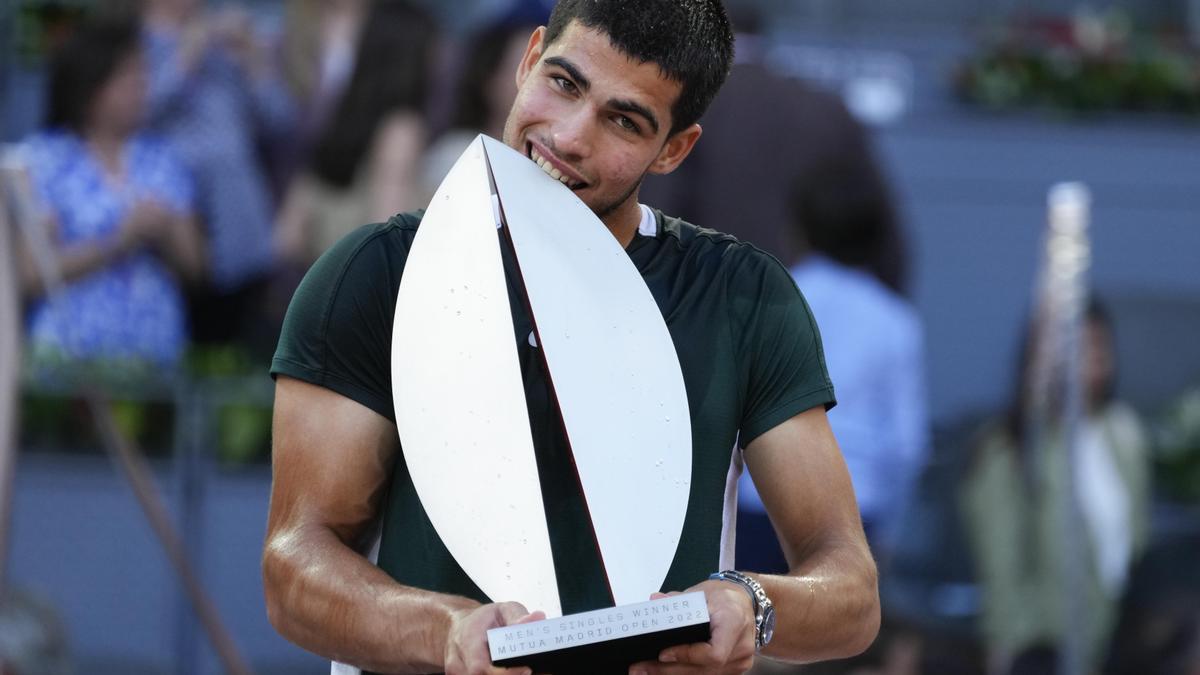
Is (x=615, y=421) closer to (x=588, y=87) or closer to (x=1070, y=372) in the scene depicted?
(x=588, y=87)

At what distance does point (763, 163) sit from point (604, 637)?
10.0ft

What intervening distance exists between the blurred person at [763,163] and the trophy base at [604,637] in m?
2.88

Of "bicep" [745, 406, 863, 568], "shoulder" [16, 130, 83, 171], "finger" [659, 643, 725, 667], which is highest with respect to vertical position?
"shoulder" [16, 130, 83, 171]

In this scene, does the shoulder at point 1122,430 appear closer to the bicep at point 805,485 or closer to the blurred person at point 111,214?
the blurred person at point 111,214

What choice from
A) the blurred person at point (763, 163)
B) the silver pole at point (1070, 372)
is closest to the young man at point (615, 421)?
the blurred person at point (763, 163)

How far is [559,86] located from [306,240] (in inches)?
144

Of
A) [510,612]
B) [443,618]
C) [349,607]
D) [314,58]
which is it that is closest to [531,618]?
[510,612]

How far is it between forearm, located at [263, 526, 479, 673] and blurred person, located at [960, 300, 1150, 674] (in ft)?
11.0

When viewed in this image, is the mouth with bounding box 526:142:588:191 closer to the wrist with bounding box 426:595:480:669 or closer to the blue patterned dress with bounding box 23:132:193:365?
the wrist with bounding box 426:595:480:669

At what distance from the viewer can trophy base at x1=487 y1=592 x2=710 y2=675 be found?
5.57ft

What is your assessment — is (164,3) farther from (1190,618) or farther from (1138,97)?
(1138,97)

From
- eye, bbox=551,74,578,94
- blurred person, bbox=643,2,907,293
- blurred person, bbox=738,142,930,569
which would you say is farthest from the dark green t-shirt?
blurred person, bbox=643,2,907,293

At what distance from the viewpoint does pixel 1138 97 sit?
29.7ft

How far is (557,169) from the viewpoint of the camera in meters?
2.13
